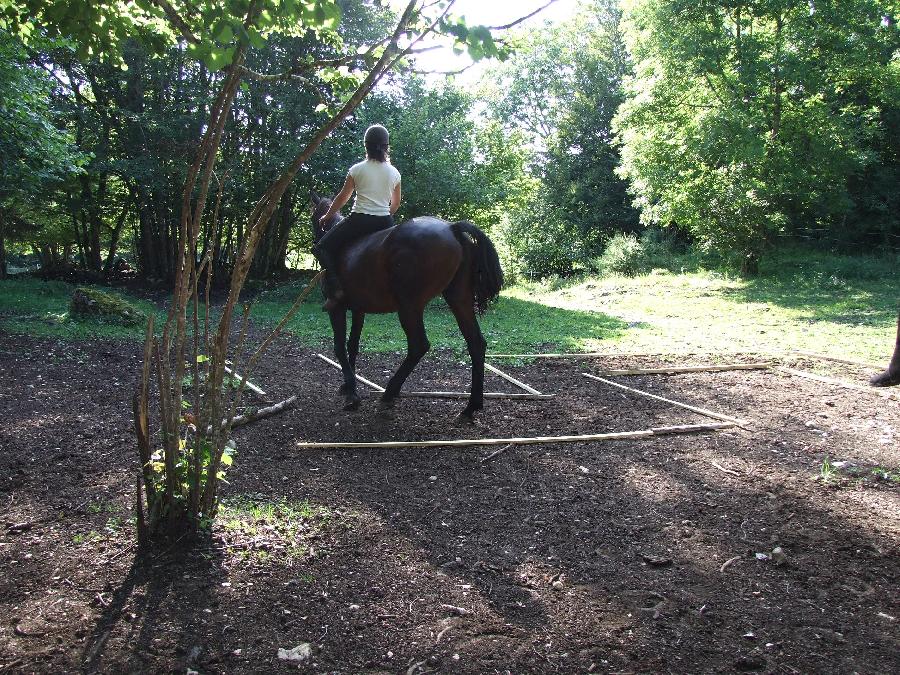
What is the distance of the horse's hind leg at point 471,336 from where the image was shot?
5.40 metres

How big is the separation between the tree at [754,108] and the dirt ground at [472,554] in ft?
42.7

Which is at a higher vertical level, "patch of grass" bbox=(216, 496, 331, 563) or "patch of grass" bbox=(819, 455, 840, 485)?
"patch of grass" bbox=(819, 455, 840, 485)

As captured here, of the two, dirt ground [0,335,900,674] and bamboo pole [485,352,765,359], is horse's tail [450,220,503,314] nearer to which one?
dirt ground [0,335,900,674]

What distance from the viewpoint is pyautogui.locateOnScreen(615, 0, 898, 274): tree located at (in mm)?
15844

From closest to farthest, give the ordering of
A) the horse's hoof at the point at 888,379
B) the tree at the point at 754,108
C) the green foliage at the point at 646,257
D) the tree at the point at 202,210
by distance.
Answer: the tree at the point at 202,210
the horse's hoof at the point at 888,379
the tree at the point at 754,108
the green foliage at the point at 646,257

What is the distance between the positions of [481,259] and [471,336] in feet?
2.23

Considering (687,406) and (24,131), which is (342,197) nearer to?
(687,406)

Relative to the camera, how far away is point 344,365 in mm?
5875

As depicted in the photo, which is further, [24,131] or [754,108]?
[754,108]

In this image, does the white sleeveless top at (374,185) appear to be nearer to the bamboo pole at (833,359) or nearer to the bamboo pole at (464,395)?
the bamboo pole at (464,395)

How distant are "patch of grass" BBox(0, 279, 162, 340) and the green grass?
2cm

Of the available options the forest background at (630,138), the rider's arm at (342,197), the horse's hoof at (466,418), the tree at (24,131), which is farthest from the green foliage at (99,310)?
the horse's hoof at (466,418)

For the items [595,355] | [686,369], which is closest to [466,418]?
[686,369]

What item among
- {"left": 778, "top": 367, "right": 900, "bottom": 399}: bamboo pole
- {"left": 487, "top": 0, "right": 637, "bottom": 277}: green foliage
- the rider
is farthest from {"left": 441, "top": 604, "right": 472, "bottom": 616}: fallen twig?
{"left": 487, "top": 0, "right": 637, "bottom": 277}: green foliage
